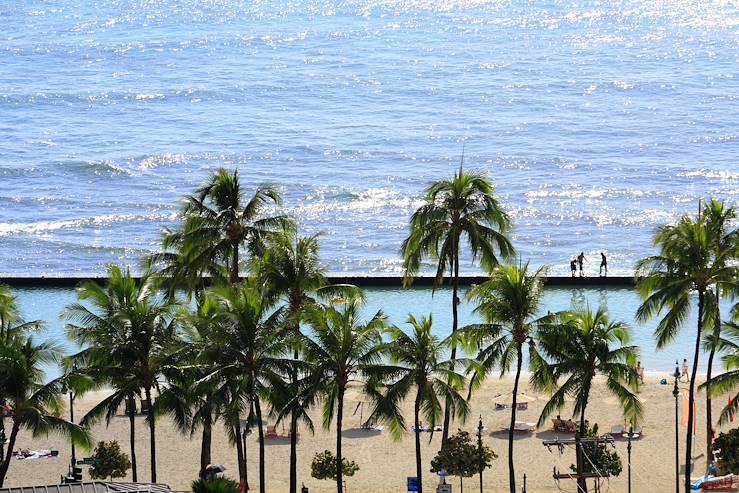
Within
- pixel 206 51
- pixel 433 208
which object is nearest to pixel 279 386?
pixel 433 208

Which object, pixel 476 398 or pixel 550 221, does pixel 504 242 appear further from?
pixel 550 221

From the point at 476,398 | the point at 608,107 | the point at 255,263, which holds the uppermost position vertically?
the point at 608,107

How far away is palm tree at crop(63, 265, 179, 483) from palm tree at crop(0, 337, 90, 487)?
0.84 metres

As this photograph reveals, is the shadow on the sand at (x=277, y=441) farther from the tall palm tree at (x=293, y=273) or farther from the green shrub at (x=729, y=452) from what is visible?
the green shrub at (x=729, y=452)

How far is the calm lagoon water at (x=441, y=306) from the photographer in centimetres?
6225

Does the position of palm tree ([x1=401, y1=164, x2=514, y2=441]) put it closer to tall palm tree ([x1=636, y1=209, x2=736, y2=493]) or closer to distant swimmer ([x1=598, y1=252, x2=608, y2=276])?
tall palm tree ([x1=636, y1=209, x2=736, y2=493])

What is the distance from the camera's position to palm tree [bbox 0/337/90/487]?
137 ft

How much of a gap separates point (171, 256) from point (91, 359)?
7.83 meters

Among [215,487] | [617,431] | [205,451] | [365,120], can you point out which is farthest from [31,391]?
[365,120]

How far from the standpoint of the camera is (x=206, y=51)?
154500 millimetres

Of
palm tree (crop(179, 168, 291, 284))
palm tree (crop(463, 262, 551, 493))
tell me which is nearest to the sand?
palm tree (crop(463, 262, 551, 493))

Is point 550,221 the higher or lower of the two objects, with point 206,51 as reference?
lower

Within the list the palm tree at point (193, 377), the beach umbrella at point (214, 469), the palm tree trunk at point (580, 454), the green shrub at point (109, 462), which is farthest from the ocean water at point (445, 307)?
the palm tree at point (193, 377)

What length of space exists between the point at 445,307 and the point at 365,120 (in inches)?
2034
